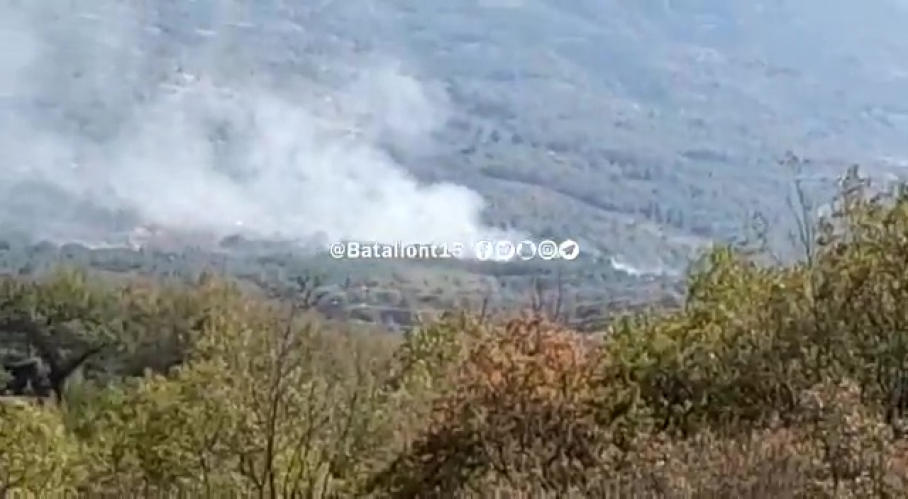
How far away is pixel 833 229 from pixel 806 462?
397 cm

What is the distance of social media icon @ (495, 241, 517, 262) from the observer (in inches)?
1761

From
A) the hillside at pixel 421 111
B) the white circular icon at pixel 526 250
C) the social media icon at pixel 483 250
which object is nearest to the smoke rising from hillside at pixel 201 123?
the hillside at pixel 421 111

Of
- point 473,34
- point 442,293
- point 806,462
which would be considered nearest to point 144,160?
point 473,34

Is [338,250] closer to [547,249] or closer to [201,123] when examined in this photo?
[547,249]

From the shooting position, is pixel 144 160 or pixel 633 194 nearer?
pixel 633 194

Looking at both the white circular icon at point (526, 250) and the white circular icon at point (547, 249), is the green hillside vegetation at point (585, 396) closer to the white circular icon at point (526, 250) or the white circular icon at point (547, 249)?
the white circular icon at point (526, 250)

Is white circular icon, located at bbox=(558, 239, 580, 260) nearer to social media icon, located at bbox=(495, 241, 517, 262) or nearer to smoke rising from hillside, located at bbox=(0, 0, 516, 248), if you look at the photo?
social media icon, located at bbox=(495, 241, 517, 262)

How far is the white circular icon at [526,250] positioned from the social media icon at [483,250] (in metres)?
0.94

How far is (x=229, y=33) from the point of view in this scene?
8969 centimetres

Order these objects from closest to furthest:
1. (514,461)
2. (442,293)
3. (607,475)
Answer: (607,475)
(514,461)
(442,293)

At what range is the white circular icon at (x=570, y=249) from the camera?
145ft

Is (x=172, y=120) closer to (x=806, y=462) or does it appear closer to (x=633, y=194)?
(x=633, y=194)

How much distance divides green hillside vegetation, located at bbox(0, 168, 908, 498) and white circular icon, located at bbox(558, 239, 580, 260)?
30.1 m

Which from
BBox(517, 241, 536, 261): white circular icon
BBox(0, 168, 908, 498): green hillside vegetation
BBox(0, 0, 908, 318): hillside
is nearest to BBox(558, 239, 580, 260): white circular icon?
BBox(517, 241, 536, 261): white circular icon
